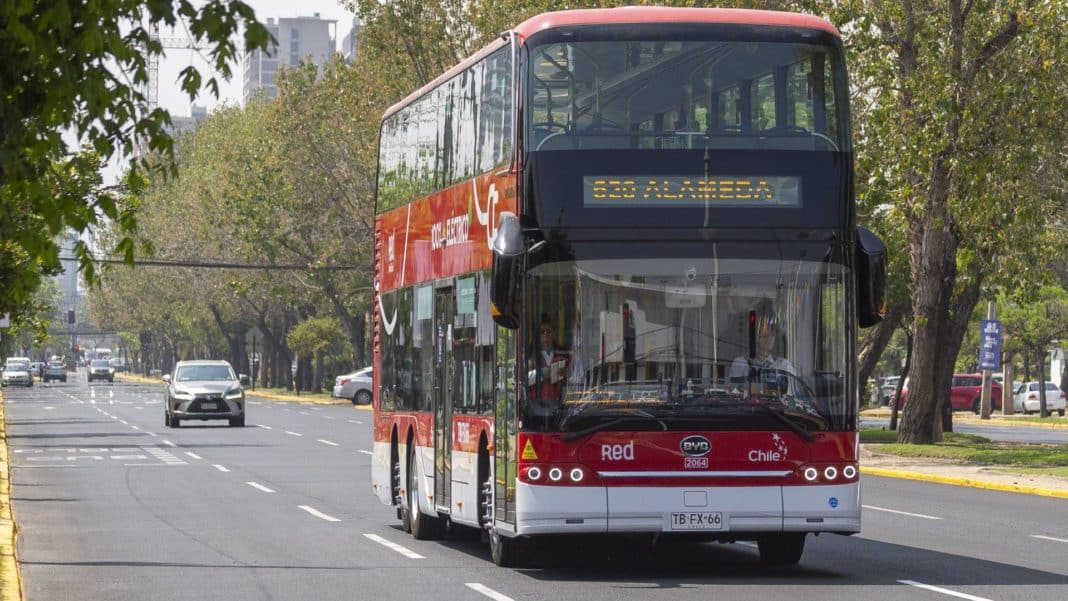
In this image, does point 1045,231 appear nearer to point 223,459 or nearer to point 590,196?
point 223,459

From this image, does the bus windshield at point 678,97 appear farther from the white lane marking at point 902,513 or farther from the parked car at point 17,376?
the parked car at point 17,376

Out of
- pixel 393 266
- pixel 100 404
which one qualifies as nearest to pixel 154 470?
pixel 393 266

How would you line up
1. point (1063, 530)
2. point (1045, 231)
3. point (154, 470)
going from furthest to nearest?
point (1045, 231)
point (154, 470)
point (1063, 530)

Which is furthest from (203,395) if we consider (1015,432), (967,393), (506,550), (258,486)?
(506,550)

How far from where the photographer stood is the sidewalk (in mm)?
28406

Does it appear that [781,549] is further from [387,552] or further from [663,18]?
[663,18]

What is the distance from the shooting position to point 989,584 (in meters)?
14.6

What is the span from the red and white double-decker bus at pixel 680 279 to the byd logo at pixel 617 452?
1 centimetres

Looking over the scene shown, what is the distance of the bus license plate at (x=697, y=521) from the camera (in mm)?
14516

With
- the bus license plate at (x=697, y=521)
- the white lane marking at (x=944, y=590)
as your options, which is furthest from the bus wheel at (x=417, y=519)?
the white lane marking at (x=944, y=590)

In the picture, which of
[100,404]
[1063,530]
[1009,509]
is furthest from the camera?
[100,404]

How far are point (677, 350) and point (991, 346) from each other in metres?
43.8

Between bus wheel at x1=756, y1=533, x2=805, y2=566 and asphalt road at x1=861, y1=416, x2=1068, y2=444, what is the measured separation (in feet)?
99.8

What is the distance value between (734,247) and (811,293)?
68cm
